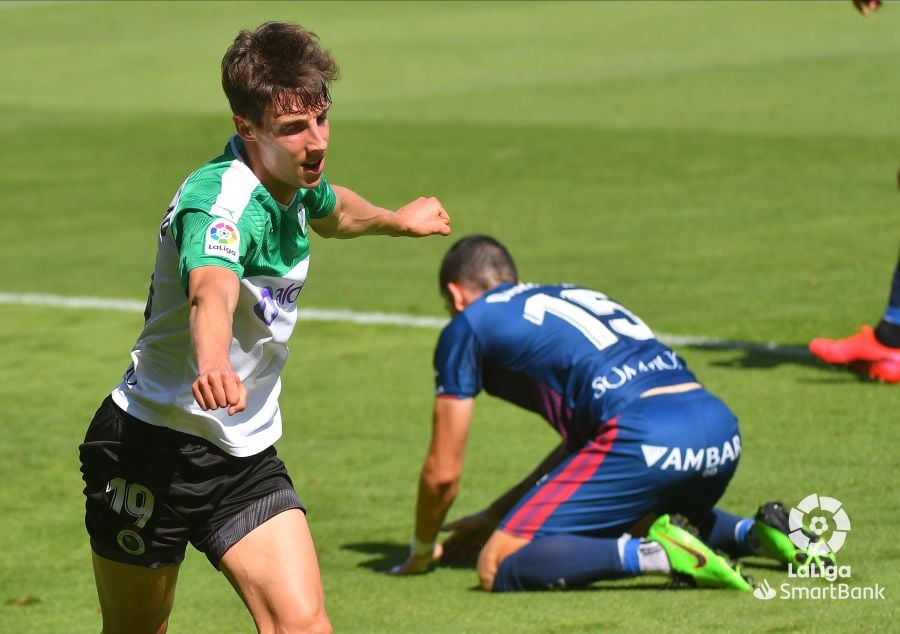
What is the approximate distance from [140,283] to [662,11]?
18.7 metres

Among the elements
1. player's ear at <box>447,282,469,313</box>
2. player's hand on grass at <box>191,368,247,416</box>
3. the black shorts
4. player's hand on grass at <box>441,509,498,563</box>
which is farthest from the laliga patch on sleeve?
player's hand on grass at <box>441,509,498,563</box>

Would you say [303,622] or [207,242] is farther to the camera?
[303,622]

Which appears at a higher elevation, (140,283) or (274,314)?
(274,314)

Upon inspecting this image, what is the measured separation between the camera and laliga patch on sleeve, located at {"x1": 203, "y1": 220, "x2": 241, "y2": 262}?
Answer: 427 cm

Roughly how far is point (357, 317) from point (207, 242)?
7971mm

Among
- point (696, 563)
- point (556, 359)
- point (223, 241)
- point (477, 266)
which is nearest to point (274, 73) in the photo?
point (223, 241)

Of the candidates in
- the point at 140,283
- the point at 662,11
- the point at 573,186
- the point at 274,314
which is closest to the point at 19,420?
the point at 140,283

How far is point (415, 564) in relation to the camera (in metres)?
7.04

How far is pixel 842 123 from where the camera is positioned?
64.1 ft

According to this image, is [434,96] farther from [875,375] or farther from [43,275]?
[875,375]

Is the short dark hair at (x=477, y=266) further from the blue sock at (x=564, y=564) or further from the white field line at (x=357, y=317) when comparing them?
the white field line at (x=357, y=317)

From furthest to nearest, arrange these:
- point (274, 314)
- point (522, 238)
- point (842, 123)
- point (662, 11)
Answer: point (662, 11) → point (842, 123) → point (522, 238) → point (274, 314)

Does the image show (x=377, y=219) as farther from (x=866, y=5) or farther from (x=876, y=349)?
(x=866, y=5)

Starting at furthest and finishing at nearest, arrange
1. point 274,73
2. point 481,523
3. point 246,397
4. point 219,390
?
1. point 481,523
2. point 274,73
3. point 246,397
4. point 219,390
